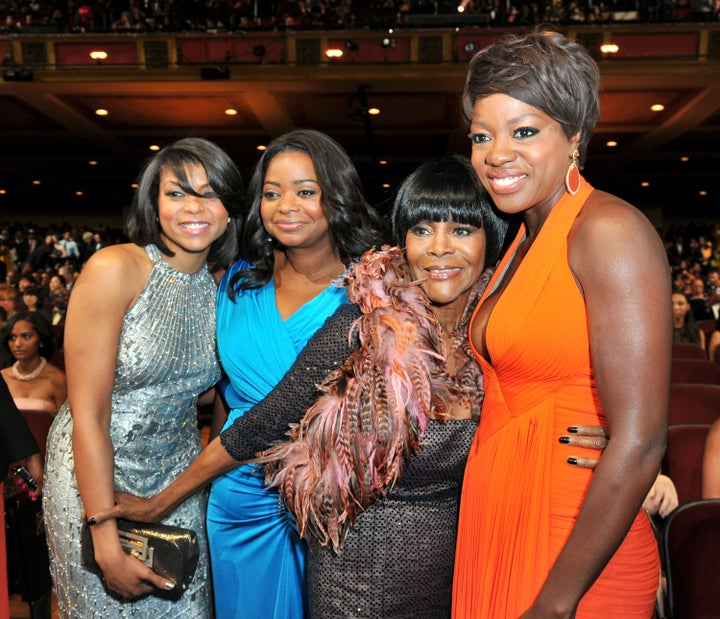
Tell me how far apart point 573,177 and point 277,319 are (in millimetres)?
801

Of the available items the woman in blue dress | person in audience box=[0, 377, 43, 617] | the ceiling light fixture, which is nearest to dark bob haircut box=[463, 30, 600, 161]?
the woman in blue dress

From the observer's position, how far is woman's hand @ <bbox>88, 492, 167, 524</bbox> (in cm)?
166

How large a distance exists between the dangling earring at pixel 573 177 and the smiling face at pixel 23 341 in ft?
11.1

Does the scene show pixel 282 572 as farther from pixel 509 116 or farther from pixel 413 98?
pixel 413 98

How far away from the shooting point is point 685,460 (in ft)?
8.79

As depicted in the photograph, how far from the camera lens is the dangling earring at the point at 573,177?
1.29 meters

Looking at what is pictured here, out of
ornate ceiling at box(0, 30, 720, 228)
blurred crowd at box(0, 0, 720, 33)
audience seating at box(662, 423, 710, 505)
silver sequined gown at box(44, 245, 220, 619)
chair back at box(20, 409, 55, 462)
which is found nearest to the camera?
silver sequined gown at box(44, 245, 220, 619)

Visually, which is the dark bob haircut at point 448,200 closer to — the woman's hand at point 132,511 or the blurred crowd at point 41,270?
the woman's hand at point 132,511

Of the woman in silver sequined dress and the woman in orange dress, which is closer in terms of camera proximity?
the woman in orange dress

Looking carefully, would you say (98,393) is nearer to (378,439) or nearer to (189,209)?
(189,209)

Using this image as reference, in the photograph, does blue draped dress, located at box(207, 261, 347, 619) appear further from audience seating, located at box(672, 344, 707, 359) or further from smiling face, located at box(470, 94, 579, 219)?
audience seating, located at box(672, 344, 707, 359)

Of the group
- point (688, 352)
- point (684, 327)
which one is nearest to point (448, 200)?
point (688, 352)

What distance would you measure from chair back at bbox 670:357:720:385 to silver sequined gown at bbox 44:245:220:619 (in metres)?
3.38

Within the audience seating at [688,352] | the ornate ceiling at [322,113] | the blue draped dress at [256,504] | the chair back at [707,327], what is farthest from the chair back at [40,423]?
the ornate ceiling at [322,113]
